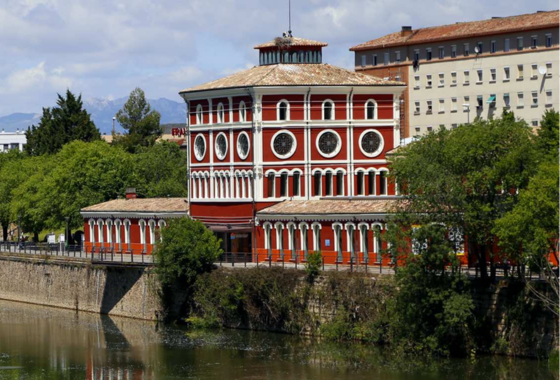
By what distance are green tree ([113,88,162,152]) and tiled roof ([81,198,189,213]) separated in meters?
63.1

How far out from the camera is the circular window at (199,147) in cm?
9834

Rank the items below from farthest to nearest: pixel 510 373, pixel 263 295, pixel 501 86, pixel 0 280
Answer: pixel 501 86 < pixel 0 280 < pixel 263 295 < pixel 510 373

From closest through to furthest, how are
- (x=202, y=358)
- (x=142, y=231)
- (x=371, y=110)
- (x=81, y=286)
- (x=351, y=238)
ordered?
(x=202, y=358), (x=351, y=238), (x=81, y=286), (x=371, y=110), (x=142, y=231)

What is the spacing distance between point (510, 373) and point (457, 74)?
82318mm

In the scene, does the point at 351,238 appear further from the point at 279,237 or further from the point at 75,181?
the point at 75,181

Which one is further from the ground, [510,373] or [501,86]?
[501,86]

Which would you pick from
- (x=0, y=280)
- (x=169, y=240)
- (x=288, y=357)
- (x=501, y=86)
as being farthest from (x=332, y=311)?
(x=501, y=86)

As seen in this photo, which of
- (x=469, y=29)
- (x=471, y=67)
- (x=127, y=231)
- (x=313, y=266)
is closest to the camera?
(x=313, y=266)

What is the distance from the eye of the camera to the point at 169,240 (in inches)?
3346

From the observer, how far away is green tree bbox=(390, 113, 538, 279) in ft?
222

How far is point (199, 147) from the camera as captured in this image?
9906 centimetres

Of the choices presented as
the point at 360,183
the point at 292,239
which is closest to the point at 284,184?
the point at 360,183

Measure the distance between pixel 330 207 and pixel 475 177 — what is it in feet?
63.5

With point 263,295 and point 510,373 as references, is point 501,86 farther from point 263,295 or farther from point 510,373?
point 510,373
